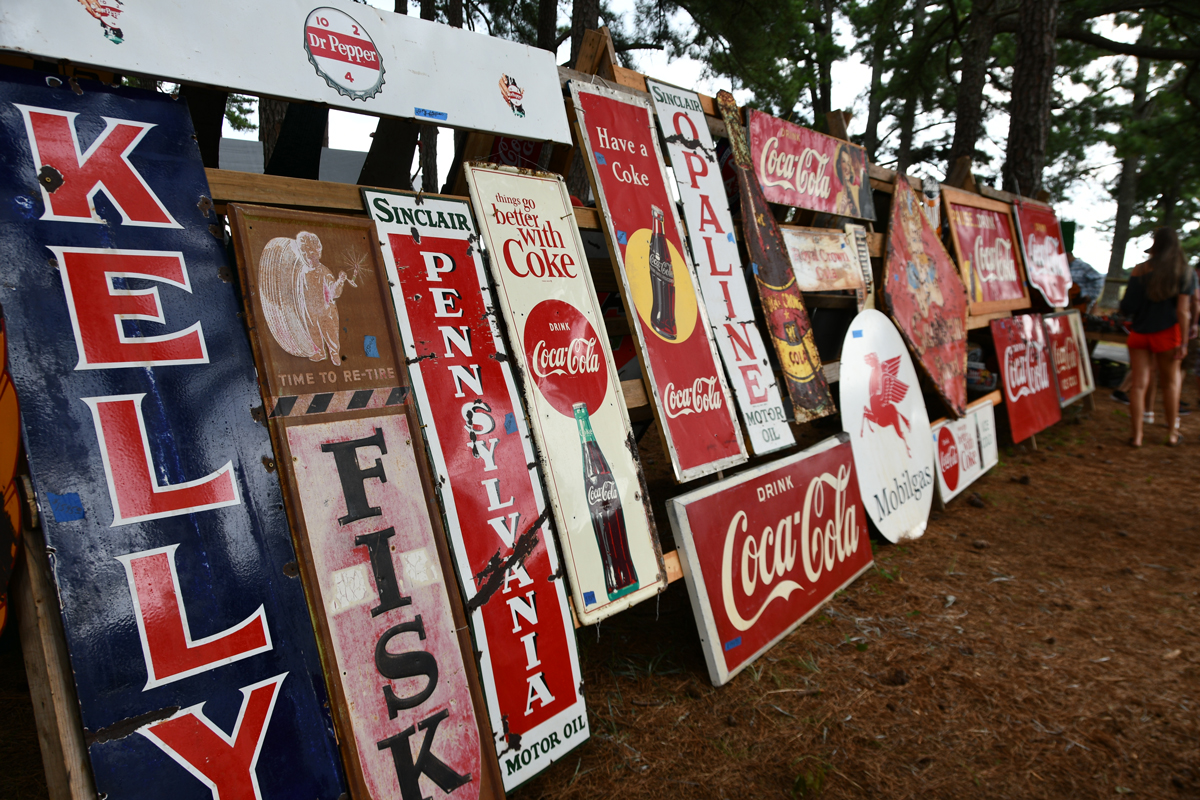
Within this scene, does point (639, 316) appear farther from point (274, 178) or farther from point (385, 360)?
point (274, 178)

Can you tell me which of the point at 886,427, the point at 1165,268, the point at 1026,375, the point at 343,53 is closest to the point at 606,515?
the point at 343,53

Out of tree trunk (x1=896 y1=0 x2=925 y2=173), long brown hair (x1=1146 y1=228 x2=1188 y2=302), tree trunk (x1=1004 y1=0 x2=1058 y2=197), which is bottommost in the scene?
long brown hair (x1=1146 y1=228 x2=1188 y2=302)

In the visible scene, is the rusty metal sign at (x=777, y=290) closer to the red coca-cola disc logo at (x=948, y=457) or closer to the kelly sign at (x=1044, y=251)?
the red coca-cola disc logo at (x=948, y=457)

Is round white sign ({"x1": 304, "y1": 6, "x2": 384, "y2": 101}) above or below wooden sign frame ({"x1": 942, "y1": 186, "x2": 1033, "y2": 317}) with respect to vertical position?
above

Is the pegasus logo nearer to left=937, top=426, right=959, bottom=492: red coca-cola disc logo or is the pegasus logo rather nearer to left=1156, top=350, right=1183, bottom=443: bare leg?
left=937, top=426, right=959, bottom=492: red coca-cola disc logo

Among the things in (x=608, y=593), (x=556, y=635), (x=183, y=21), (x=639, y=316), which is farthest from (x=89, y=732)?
(x=639, y=316)

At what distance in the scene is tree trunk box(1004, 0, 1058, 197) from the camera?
283 inches

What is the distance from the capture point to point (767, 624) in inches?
105

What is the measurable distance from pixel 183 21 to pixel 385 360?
0.92 m

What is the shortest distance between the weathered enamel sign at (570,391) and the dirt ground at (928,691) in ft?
1.52

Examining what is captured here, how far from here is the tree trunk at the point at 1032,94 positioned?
7.18 metres

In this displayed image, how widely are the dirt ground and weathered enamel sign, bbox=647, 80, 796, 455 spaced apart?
95 cm

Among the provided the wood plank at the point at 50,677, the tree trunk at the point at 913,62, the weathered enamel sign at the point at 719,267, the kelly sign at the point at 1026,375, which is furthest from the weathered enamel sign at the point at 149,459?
the tree trunk at the point at 913,62

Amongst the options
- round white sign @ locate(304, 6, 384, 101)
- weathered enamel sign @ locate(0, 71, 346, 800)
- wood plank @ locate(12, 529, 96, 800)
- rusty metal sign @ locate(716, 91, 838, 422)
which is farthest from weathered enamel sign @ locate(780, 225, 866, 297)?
wood plank @ locate(12, 529, 96, 800)
